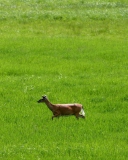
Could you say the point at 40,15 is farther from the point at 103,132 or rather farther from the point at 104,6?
the point at 103,132

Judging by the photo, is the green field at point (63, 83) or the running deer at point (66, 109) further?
the running deer at point (66, 109)

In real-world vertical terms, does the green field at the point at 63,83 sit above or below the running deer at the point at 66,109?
below

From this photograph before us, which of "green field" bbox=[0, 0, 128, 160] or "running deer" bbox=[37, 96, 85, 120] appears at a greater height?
"running deer" bbox=[37, 96, 85, 120]

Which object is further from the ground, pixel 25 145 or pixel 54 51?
pixel 25 145

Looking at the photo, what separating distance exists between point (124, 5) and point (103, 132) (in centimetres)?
3005

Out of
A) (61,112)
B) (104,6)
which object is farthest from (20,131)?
(104,6)

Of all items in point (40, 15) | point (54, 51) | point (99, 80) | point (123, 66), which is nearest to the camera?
point (99, 80)

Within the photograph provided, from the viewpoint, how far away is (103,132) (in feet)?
42.4

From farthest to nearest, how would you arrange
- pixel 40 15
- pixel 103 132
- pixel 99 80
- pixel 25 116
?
pixel 40 15, pixel 99 80, pixel 25 116, pixel 103 132

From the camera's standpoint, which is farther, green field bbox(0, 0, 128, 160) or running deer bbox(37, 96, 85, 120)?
running deer bbox(37, 96, 85, 120)

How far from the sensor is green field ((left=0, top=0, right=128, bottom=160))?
39.8ft

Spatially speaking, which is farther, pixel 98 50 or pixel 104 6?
pixel 104 6

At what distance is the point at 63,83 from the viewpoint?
1781 centimetres

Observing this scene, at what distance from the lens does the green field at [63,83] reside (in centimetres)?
1213
